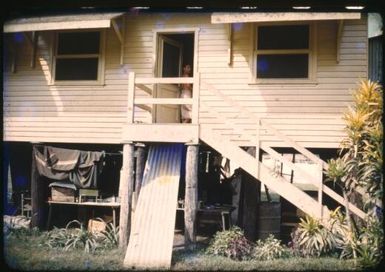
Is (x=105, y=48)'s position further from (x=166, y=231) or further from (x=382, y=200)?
(x=382, y=200)

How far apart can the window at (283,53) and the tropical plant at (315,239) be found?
3.74 meters

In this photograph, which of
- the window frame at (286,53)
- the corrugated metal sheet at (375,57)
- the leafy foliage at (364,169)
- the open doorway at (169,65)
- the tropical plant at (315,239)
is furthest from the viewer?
the corrugated metal sheet at (375,57)

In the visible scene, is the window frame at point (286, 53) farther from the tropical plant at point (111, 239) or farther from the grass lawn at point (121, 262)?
the tropical plant at point (111, 239)

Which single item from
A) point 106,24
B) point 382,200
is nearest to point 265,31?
point 106,24

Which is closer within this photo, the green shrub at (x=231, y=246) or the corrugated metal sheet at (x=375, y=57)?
the green shrub at (x=231, y=246)

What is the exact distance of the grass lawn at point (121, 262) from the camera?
313 inches

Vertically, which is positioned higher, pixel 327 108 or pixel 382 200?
pixel 327 108

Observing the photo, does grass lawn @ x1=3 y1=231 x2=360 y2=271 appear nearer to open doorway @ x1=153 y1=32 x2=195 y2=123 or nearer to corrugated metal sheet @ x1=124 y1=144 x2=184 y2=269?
corrugated metal sheet @ x1=124 y1=144 x2=184 y2=269

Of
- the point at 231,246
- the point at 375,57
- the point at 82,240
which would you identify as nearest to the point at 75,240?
the point at 82,240

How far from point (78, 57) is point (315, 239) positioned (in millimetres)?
7858

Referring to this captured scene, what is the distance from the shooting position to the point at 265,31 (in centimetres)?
1029

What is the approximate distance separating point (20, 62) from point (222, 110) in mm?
6086

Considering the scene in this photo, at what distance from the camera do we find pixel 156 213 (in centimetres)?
862

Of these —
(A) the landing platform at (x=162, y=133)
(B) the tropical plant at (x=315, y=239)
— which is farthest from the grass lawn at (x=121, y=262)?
(A) the landing platform at (x=162, y=133)
